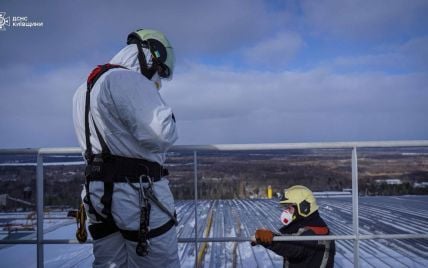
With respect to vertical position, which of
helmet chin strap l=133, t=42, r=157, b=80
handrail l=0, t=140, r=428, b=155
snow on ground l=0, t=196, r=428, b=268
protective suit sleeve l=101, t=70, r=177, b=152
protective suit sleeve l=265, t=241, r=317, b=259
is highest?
helmet chin strap l=133, t=42, r=157, b=80

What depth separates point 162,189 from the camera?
5.79ft

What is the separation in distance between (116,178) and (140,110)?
35cm

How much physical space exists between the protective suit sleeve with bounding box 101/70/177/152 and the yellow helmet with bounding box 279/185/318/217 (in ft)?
4.38

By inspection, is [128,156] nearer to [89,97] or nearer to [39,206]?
[89,97]

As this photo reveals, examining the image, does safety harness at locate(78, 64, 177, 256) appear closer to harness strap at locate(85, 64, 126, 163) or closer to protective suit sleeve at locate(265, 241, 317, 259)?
harness strap at locate(85, 64, 126, 163)

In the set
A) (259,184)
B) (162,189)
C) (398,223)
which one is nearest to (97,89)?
(162,189)

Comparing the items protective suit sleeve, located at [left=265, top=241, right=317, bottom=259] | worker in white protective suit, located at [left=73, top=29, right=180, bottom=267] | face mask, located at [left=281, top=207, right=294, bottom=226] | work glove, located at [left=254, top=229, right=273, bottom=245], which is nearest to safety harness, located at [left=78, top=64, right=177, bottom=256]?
worker in white protective suit, located at [left=73, top=29, right=180, bottom=267]

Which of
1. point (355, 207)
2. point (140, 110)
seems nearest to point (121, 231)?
point (140, 110)

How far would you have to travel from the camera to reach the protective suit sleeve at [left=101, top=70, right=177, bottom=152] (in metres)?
1.56

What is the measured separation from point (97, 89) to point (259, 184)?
8.91 feet

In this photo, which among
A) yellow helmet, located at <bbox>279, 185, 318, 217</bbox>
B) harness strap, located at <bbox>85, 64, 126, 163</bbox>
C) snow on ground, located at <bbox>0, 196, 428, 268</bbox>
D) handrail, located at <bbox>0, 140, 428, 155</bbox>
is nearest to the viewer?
harness strap, located at <bbox>85, 64, 126, 163</bbox>

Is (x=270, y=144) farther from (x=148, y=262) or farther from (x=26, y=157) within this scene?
(x=26, y=157)

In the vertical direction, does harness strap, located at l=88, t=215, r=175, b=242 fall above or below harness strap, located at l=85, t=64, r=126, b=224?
below

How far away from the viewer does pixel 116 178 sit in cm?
165
